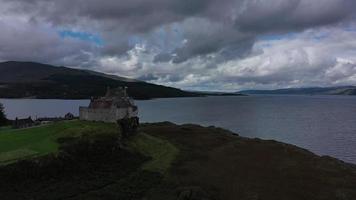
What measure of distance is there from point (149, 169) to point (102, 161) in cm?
579

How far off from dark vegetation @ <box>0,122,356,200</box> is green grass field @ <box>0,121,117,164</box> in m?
1.63

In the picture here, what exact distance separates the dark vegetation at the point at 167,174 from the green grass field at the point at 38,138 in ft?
5.35

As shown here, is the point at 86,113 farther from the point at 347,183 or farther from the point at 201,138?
the point at 347,183

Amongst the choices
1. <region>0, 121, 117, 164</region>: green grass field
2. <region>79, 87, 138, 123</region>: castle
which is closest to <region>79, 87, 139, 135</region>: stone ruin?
<region>79, 87, 138, 123</region>: castle

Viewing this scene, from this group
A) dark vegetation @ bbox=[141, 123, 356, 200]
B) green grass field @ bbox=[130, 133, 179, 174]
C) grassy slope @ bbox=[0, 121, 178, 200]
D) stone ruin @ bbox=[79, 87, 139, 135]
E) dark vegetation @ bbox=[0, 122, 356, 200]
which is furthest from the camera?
stone ruin @ bbox=[79, 87, 139, 135]

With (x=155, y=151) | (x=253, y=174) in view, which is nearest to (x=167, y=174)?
(x=253, y=174)

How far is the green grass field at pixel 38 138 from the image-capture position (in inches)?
1754

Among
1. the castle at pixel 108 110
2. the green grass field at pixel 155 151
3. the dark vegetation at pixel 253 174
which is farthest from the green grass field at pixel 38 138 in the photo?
the dark vegetation at pixel 253 174

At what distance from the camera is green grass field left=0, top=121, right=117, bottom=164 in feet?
146

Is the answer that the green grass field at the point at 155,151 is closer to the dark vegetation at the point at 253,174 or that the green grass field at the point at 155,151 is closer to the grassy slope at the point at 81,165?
the grassy slope at the point at 81,165

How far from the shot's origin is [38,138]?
176ft

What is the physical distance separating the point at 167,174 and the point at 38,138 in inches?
721

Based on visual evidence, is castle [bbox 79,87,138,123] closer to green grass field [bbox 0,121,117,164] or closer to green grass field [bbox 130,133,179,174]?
green grass field [bbox 0,121,117,164]

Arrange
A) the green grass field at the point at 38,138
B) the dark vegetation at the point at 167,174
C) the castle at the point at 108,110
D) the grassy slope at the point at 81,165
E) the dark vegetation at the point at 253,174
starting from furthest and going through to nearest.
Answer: the castle at the point at 108,110 < the green grass field at the point at 38,138 < the dark vegetation at the point at 253,174 < the dark vegetation at the point at 167,174 < the grassy slope at the point at 81,165
